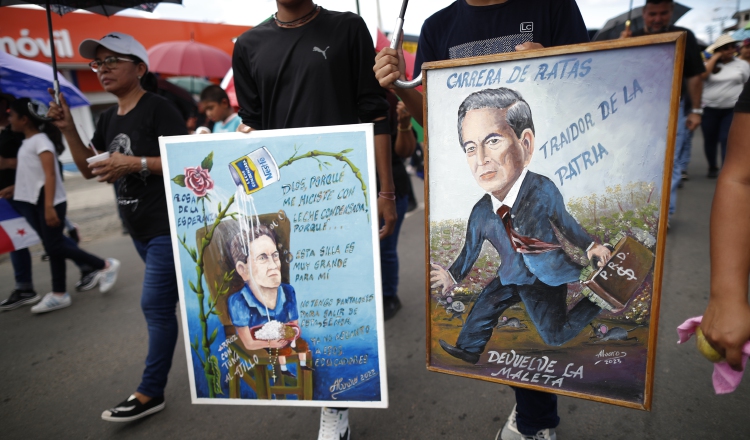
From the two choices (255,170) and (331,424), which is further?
(331,424)

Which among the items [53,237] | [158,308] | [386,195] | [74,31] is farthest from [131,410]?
[74,31]

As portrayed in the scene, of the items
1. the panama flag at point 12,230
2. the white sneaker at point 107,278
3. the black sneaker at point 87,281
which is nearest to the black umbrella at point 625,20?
the white sneaker at point 107,278

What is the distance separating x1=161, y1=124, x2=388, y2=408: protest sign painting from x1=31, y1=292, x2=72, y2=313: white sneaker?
10.4ft

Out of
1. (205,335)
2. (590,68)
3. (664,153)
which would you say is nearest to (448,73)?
(590,68)

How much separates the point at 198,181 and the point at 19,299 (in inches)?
150

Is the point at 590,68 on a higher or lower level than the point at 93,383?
higher

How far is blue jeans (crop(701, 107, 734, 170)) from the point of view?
609 centimetres

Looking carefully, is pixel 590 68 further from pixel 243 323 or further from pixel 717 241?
pixel 243 323

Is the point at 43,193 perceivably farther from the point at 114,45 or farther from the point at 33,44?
the point at 33,44

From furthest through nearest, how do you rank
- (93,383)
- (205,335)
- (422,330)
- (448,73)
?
(422,330) < (93,383) < (205,335) < (448,73)

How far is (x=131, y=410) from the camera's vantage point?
7.95 ft

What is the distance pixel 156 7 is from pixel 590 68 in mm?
3178

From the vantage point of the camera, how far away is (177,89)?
20.3 ft
